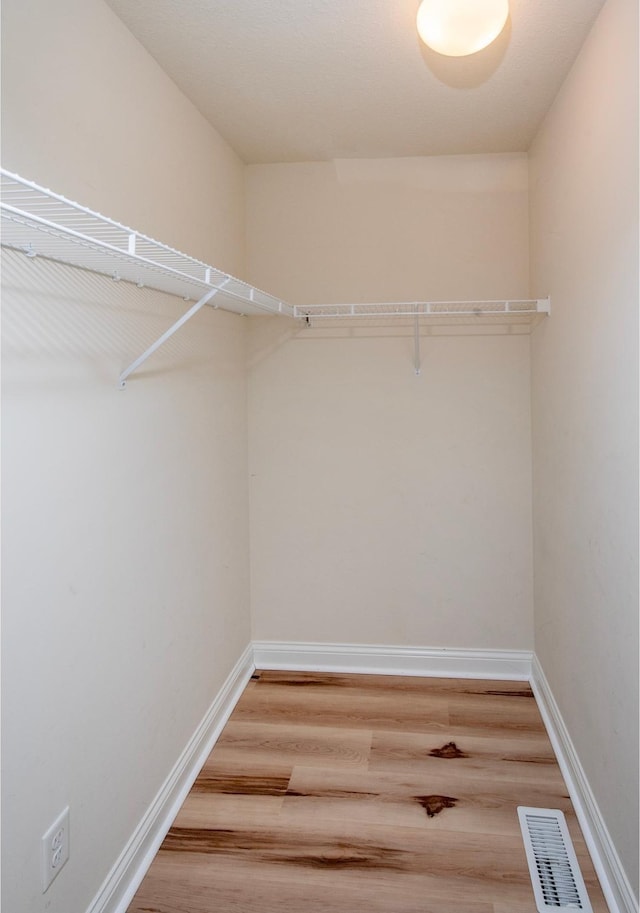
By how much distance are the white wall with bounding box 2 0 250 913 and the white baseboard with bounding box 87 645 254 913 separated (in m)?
0.04

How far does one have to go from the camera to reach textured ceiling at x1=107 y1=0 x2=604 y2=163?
1728 millimetres

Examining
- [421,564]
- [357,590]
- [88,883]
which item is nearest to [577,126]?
[421,564]

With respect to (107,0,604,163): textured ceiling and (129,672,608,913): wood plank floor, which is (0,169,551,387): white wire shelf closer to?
(107,0,604,163): textured ceiling

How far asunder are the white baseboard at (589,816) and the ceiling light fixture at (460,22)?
6.93 feet

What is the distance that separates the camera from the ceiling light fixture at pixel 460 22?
1507mm

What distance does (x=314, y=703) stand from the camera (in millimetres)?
2699

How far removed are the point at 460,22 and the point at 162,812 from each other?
7.69 feet

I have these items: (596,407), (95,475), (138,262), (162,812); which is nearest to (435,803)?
(162,812)

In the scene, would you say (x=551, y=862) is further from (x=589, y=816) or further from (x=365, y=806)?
(x=365, y=806)

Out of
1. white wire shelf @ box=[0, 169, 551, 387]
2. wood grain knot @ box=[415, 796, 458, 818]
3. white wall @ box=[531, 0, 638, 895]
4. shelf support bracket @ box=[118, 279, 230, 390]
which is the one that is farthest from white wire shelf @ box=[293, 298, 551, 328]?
wood grain knot @ box=[415, 796, 458, 818]

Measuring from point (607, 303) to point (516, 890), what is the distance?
159 cm

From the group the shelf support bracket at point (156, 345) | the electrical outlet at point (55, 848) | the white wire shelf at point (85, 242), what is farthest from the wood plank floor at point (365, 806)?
the white wire shelf at point (85, 242)

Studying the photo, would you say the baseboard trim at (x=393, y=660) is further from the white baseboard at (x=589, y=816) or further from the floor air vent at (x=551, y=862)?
the floor air vent at (x=551, y=862)

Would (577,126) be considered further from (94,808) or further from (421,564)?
(94,808)
